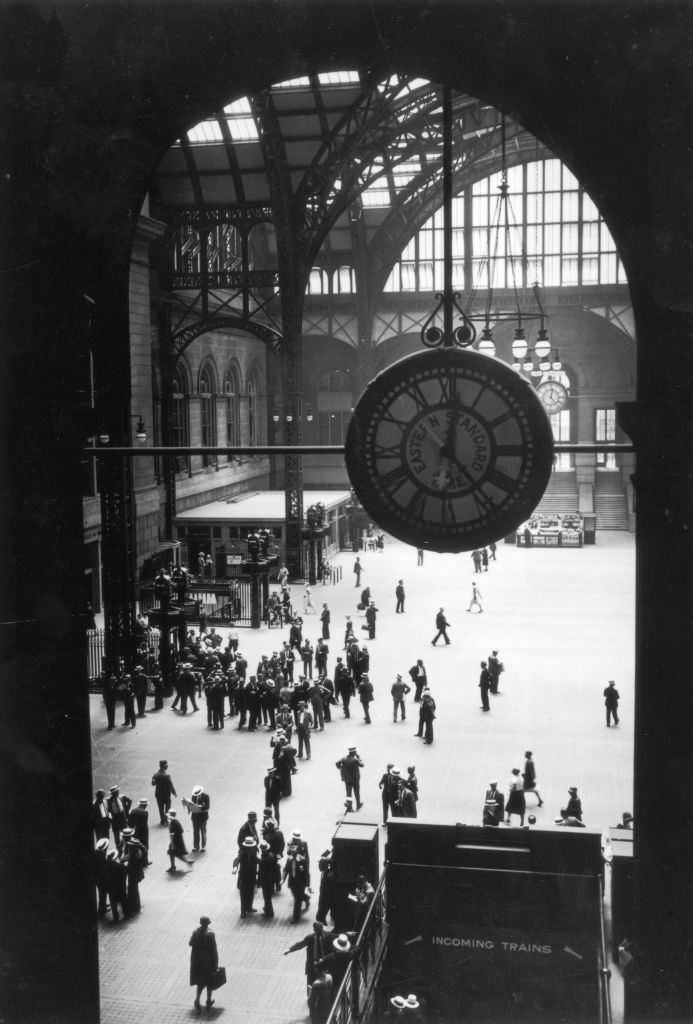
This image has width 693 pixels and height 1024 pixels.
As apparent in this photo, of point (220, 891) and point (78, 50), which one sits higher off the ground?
point (78, 50)

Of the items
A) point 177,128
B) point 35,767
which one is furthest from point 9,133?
point 35,767

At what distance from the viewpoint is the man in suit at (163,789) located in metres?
13.2

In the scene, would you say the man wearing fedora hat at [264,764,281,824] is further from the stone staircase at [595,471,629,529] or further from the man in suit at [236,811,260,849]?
the stone staircase at [595,471,629,529]

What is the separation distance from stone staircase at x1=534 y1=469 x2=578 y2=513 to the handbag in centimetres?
3352

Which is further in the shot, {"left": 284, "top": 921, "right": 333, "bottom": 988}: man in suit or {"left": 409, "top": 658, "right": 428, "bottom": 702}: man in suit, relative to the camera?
{"left": 409, "top": 658, "right": 428, "bottom": 702}: man in suit

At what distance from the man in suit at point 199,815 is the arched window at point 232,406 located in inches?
1070

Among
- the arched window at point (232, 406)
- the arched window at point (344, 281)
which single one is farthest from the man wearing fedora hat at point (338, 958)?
the arched window at point (344, 281)

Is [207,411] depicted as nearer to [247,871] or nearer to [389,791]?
[389,791]

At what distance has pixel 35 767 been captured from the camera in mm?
4105

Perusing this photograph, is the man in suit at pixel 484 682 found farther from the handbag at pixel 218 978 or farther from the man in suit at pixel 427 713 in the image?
the handbag at pixel 218 978

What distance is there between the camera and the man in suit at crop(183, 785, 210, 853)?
12.3 meters

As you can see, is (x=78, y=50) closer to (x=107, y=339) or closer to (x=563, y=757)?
(x=107, y=339)

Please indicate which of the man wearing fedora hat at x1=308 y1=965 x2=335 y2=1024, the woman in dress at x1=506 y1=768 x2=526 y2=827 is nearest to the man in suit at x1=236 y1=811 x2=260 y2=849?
the man wearing fedora hat at x1=308 y1=965 x2=335 y2=1024

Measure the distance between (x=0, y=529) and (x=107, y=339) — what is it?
3.56 ft
